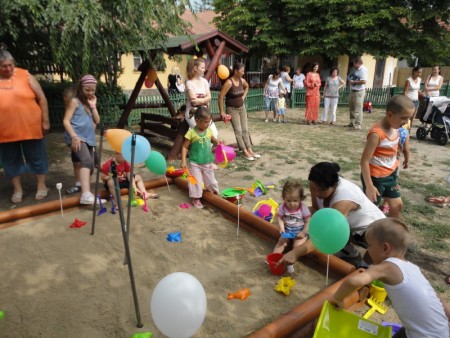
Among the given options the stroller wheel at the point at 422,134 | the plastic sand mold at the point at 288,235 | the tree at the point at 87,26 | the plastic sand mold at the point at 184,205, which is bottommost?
the plastic sand mold at the point at 184,205

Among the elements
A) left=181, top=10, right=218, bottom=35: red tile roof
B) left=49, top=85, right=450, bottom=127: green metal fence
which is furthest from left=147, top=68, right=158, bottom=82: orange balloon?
left=181, top=10, right=218, bottom=35: red tile roof

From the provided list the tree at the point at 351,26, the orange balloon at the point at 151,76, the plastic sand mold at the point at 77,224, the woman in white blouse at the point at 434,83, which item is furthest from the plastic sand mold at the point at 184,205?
the tree at the point at 351,26

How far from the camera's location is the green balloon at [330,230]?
2.19 m

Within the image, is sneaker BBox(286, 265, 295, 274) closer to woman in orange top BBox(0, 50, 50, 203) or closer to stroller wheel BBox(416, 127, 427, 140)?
woman in orange top BBox(0, 50, 50, 203)

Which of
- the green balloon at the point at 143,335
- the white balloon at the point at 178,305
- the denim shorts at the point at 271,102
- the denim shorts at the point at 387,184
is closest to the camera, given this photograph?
the white balloon at the point at 178,305

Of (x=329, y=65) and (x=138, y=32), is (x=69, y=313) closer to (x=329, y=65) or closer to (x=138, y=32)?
(x=138, y=32)

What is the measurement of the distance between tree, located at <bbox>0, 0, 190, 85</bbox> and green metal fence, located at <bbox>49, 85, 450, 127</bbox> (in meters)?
3.81

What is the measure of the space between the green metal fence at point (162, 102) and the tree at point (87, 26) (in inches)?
150

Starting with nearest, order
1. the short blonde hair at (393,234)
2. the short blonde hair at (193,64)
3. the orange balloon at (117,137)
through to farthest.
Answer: the short blonde hair at (393,234) < the orange balloon at (117,137) < the short blonde hair at (193,64)

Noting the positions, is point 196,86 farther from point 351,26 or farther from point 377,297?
point 351,26

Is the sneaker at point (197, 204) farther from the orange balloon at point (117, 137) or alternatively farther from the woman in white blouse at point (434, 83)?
the woman in white blouse at point (434, 83)

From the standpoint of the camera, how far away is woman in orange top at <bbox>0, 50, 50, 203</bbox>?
3832mm

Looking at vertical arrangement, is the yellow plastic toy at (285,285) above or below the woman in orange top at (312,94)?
below

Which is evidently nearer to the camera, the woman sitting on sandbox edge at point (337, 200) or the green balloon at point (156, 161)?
the woman sitting on sandbox edge at point (337, 200)
